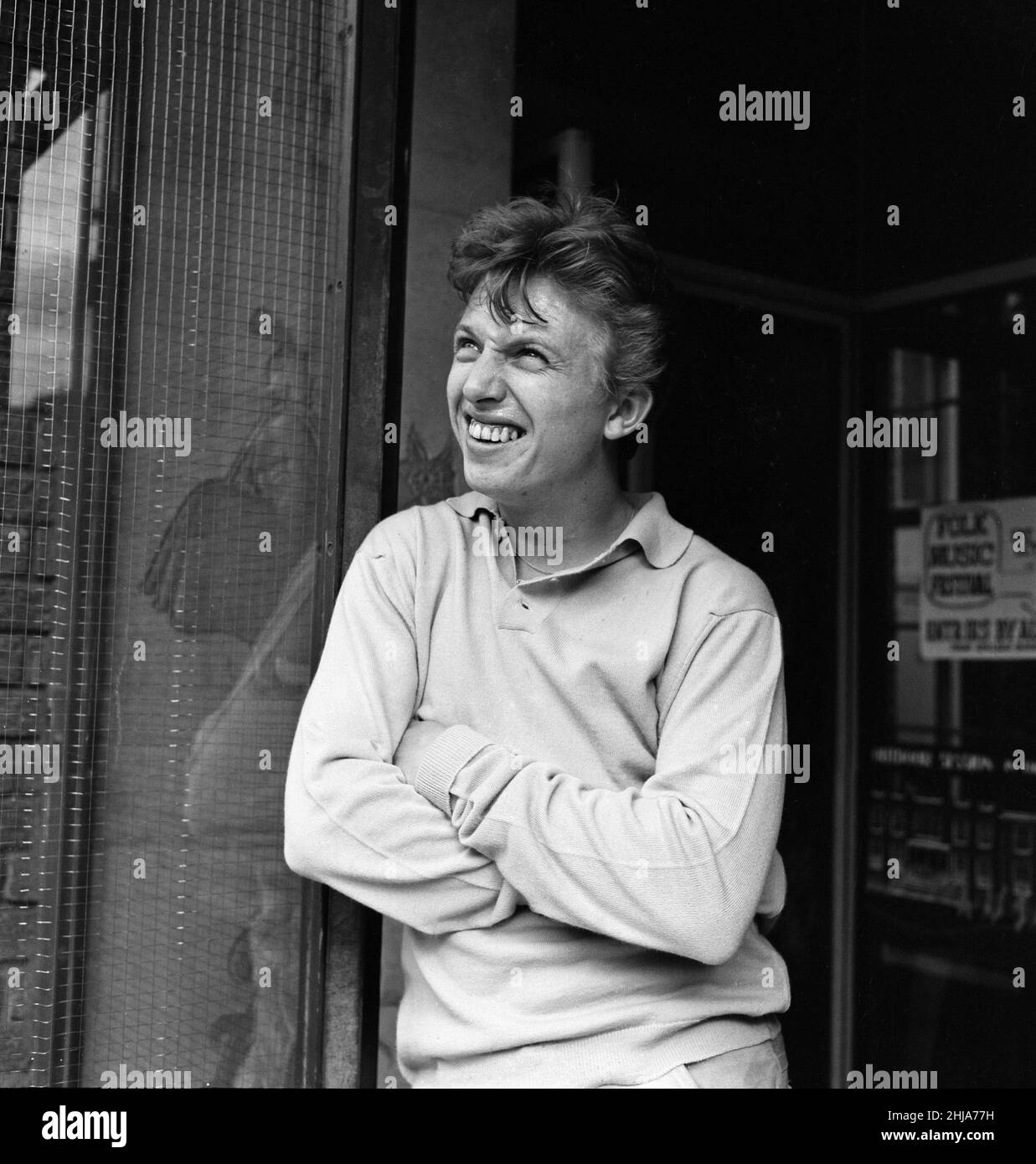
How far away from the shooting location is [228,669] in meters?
2.15

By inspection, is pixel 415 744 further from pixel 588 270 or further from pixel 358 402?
pixel 588 270

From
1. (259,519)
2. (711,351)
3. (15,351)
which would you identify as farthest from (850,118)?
(15,351)

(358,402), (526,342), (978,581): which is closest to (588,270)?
(526,342)

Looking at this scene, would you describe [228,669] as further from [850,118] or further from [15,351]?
[850,118]

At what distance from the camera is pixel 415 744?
1911mm

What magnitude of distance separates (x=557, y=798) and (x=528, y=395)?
63 centimetres

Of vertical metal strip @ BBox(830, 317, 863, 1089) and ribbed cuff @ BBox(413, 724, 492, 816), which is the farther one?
vertical metal strip @ BBox(830, 317, 863, 1089)

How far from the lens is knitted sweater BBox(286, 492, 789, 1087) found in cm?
175

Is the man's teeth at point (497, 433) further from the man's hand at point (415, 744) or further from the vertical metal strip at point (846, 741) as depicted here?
the vertical metal strip at point (846, 741)

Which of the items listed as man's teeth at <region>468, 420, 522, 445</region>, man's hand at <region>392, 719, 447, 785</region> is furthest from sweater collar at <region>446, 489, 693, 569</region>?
man's hand at <region>392, 719, 447, 785</region>

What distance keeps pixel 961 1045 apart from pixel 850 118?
2.74 metres

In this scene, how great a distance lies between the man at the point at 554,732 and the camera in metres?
1.76

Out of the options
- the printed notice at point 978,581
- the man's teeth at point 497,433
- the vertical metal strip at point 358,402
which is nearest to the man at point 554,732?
the man's teeth at point 497,433

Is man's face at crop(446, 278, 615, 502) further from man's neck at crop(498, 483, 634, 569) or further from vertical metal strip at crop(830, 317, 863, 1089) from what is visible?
vertical metal strip at crop(830, 317, 863, 1089)
